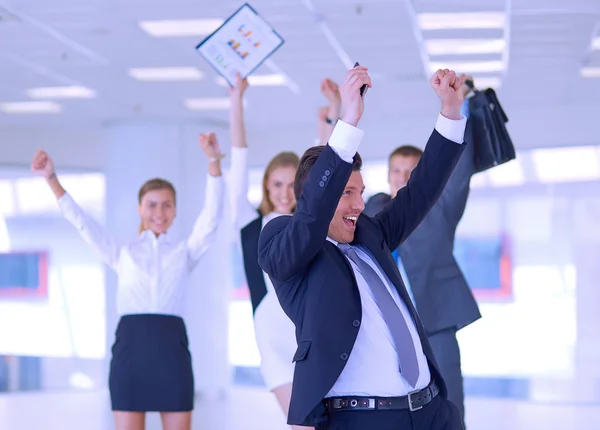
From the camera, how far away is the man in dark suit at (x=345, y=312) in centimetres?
221

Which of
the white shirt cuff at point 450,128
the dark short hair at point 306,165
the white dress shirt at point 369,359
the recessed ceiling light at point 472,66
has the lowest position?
the white dress shirt at point 369,359

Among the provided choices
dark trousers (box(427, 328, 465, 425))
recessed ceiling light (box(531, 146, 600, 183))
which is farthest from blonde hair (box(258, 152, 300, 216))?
recessed ceiling light (box(531, 146, 600, 183))

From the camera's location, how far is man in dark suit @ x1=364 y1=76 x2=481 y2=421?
4.00 m

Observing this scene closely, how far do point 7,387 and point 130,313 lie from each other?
8.82m

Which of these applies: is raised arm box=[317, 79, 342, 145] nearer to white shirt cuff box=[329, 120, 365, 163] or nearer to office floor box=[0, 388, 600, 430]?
white shirt cuff box=[329, 120, 365, 163]

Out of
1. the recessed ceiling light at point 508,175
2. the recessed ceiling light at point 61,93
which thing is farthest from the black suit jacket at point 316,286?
the recessed ceiling light at point 508,175

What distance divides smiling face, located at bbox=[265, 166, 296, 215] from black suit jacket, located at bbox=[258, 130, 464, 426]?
206cm

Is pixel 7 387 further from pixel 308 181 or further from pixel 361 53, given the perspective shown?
pixel 308 181

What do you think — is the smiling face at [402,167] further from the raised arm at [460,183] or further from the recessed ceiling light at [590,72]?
the recessed ceiling light at [590,72]

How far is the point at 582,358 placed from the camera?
1160cm

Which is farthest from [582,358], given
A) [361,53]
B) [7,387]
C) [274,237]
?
[274,237]

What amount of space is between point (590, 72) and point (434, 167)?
7435 millimetres

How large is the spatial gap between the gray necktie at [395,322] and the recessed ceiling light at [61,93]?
800cm

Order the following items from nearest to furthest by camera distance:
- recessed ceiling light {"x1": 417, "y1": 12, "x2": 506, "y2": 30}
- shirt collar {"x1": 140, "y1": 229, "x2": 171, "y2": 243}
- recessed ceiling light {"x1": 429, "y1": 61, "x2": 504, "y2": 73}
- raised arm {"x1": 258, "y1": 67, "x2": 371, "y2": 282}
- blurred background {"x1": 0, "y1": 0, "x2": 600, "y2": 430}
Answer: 1. raised arm {"x1": 258, "y1": 67, "x2": 371, "y2": 282}
2. shirt collar {"x1": 140, "y1": 229, "x2": 171, "y2": 243}
3. recessed ceiling light {"x1": 417, "y1": 12, "x2": 506, "y2": 30}
4. blurred background {"x1": 0, "y1": 0, "x2": 600, "y2": 430}
5. recessed ceiling light {"x1": 429, "y1": 61, "x2": 504, "y2": 73}
